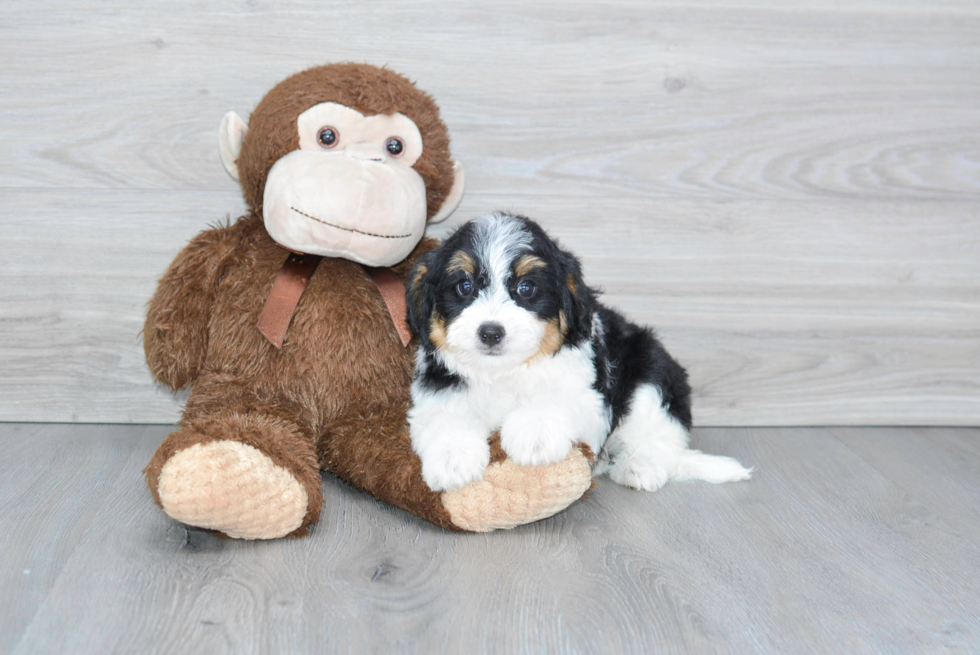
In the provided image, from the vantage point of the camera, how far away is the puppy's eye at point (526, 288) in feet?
5.57

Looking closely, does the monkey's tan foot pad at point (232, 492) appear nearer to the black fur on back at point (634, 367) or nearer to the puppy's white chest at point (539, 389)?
the puppy's white chest at point (539, 389)

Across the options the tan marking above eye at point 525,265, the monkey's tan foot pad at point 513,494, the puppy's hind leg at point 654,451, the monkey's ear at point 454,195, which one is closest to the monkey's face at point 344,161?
the monkey's ear at point 454,195

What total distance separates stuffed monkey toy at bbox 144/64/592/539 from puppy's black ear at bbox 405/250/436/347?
0.17 meters

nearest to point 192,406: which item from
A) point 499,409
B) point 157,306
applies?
point 157,306

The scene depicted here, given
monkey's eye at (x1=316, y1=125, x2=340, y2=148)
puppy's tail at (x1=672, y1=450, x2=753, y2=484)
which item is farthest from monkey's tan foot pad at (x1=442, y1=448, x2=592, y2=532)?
monkey's eye at (x1=316, y1=125, x2=340, y2=148)

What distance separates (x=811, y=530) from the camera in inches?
72.0

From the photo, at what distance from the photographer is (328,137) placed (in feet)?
6.37

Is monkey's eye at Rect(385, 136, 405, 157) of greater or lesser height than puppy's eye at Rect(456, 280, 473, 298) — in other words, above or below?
above

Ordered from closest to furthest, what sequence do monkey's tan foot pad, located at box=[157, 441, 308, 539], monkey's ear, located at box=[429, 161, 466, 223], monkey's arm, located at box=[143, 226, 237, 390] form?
monkey's tan foot pad, located at box=[157, 441, 308, 539], monkey's arm, located at box=[143, 226, 237, 390], monkey's ear, located at box=[429, 161, 466, 223]

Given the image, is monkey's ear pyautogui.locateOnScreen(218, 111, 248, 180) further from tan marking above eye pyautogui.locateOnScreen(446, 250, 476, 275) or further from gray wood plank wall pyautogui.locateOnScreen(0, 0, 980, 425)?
tan marking above eye pyautogui.locateOnScreen(446, 250, 476, 275)

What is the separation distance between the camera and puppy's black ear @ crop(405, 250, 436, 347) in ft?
5.83

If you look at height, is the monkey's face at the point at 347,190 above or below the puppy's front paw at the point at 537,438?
above

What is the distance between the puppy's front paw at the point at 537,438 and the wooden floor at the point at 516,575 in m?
0.19

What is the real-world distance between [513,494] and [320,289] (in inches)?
29.6
